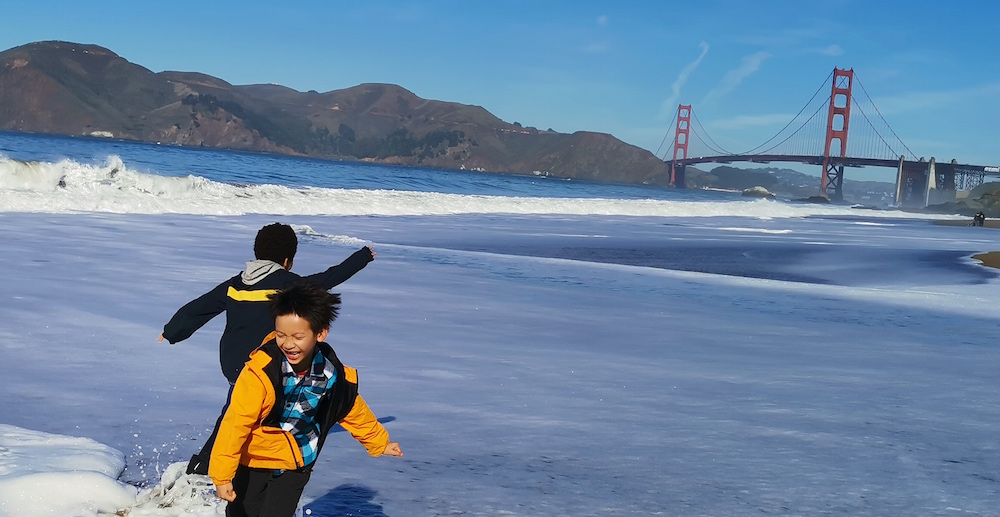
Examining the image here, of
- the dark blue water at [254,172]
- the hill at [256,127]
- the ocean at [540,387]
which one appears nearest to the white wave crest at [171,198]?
the ocean at [540,387]

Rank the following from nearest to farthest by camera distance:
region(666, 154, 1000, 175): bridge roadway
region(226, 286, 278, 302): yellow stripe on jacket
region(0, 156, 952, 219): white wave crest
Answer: region(226, 286, 278, 302): yellow stripe on jacket → region(0, 156, 952, 219): white wave crest → region(666, 154, 1000, 175): bridge roadway

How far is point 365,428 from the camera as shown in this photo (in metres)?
2.61

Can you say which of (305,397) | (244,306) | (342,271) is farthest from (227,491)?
(342,271)

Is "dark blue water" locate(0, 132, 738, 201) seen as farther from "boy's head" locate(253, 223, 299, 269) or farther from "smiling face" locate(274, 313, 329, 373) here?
"smiling face" locate(274, 313, 329, 373)

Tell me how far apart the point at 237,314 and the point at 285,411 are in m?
0.55

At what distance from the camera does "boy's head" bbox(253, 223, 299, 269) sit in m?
2.89

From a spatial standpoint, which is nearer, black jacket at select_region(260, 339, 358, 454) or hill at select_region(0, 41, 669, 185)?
black jacket at select_region(260, 339, 358, 454)

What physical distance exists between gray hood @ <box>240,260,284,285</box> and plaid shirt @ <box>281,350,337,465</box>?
526mm

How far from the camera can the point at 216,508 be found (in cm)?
302

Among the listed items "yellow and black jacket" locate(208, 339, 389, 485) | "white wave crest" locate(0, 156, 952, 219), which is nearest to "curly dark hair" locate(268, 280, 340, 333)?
"yellow and black jacket" locate(208, 339, 389, 485)

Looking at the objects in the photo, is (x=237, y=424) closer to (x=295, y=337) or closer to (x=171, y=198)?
(x=295, y=337)

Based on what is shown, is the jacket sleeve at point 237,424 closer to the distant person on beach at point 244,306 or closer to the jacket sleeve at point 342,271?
the distant person on beach at point 244,306

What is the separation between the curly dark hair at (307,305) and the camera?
2.28m

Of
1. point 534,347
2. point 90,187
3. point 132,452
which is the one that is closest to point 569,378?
point 534,347
